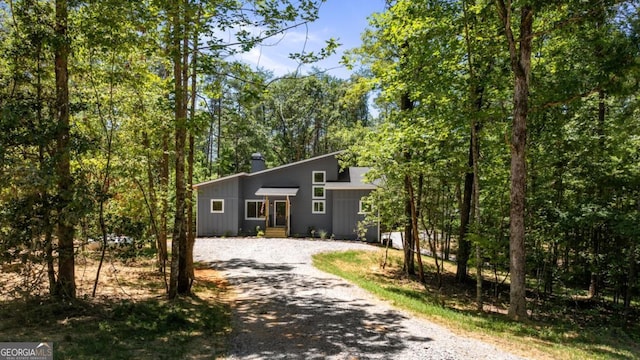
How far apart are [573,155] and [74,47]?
12.4 meters

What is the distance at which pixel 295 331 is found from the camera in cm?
633

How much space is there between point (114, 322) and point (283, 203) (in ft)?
54.1

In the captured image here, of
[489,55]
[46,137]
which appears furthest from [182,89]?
[489,55]

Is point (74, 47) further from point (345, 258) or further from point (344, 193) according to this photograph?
point (344, 193)

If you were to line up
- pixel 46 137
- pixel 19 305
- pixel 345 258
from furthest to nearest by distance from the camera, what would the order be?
pixel 345 258 → pixel 19 305 → pixel 46 137

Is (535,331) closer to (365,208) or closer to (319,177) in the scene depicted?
(365,208)

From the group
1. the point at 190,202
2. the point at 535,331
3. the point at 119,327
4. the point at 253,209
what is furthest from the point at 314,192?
the point at 119,327

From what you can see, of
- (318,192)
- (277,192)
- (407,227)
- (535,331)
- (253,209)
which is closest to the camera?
(535,331)

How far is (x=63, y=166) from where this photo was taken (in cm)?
662

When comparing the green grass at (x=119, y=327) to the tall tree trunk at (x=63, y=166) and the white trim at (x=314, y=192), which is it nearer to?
the tall tree trunk at (x=63, y=166)

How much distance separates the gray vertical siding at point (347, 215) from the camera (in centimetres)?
2158

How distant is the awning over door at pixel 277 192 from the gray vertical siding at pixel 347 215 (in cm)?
238

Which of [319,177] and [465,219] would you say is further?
[319,177]

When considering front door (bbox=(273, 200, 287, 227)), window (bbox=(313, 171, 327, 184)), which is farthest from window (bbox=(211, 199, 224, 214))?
window (bbox=(313, 171, 327, 184))
